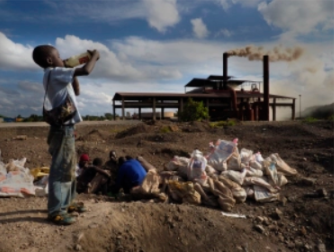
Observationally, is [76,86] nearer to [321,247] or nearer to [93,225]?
[93,225]

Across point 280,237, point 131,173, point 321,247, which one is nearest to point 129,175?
point 131,173

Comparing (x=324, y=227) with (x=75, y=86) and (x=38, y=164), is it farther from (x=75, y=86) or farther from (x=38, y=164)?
(x=38, y=164)

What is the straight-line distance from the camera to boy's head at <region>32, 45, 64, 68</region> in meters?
3.29

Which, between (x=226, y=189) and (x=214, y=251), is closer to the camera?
(x=214, y=251)

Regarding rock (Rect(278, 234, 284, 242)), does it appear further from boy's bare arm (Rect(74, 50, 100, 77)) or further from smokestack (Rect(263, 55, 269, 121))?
smokestack (Rect(263, 55, 269, 121))

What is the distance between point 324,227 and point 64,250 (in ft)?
10.2

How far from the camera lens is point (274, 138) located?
10297mm

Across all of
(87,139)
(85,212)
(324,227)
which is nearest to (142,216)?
(85,212)

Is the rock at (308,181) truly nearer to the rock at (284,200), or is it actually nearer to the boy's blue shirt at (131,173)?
the rock at (284,200)

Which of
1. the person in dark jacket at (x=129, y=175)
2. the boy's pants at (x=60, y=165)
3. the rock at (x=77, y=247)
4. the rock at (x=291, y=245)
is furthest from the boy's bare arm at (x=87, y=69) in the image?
the rock at (x=291, y=245)

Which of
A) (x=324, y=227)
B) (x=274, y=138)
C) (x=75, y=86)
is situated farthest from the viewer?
(x=274, y=138)

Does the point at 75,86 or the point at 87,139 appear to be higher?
the point at 75,86

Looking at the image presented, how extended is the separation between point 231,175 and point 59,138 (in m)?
2.68

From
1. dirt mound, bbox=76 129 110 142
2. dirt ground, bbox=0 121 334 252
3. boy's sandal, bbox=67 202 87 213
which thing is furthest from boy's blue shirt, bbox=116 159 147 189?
dirt mound, bbox=76 129 110 142
